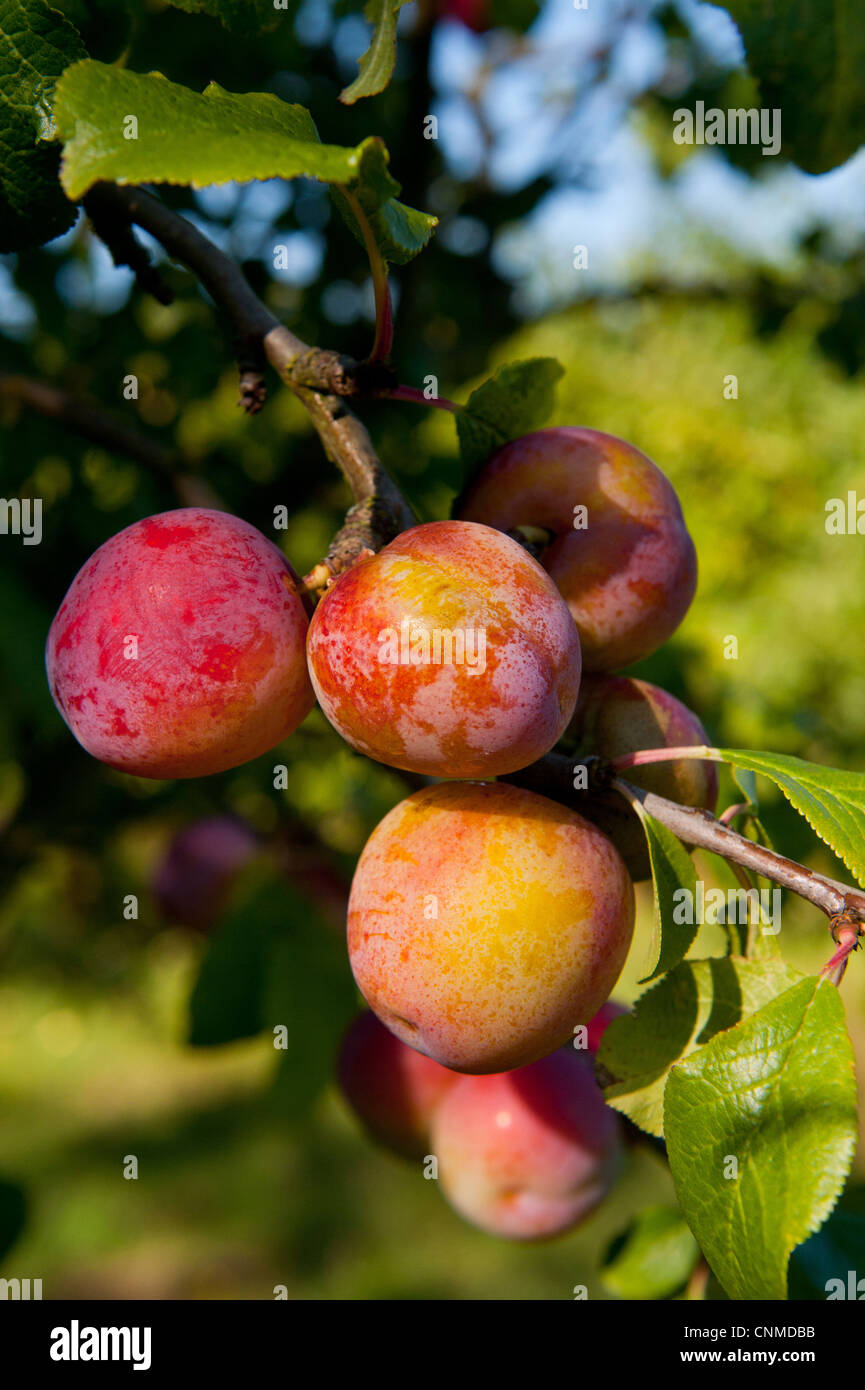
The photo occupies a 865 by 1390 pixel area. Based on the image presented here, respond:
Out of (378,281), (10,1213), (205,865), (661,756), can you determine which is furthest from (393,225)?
(205,865)

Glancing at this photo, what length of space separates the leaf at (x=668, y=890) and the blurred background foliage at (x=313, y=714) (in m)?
0.14

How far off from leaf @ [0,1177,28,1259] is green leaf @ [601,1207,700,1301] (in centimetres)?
59

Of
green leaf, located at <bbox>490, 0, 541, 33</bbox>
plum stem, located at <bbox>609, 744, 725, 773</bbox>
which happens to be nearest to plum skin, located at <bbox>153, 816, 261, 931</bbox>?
plum stem, located at <bbox>609, 744, 725, 773</bbox>

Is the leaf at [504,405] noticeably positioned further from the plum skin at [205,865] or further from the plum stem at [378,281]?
the plum skin at [205,865]

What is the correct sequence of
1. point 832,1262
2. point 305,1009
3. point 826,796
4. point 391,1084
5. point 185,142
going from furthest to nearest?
point 305,1009 < point 391,1084 < point 832,1262 < point 826,796 < point 185,142

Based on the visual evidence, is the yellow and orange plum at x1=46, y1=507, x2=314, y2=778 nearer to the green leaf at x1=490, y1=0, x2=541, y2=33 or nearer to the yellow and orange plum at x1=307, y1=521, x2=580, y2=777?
the yellow and orange plum at x1=307, y1=521, x2=580, y2=777

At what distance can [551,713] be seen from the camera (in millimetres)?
506

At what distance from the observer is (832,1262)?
88cm

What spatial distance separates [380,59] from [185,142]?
16 centimetres

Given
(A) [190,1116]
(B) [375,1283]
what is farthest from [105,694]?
(A) [190,1116]

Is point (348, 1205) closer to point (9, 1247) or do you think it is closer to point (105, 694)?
point (9, 1247)

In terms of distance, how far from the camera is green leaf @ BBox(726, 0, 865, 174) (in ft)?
2.38

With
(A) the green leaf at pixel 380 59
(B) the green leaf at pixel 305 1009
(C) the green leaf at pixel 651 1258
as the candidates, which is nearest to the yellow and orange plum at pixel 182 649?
(A) the green leaf at pixel 380 59

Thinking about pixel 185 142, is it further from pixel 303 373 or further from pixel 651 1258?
pixel 651 1258
